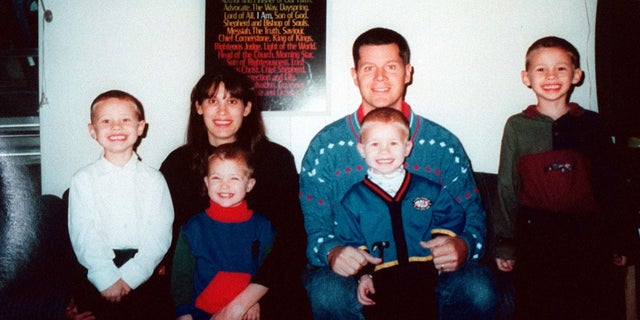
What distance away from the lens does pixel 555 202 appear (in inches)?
73.9

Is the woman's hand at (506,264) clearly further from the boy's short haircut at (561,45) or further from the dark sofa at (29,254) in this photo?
the dark sofa at (29,254)

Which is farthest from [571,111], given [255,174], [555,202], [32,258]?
[32,258]

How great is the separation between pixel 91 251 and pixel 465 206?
1.79 m

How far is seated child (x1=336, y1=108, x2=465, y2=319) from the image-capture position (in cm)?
149

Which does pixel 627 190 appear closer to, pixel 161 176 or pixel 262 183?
pixel 262 183

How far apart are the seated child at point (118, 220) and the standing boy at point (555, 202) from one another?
1789 millimetres

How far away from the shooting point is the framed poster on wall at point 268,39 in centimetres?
259

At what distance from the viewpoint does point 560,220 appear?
1769mm

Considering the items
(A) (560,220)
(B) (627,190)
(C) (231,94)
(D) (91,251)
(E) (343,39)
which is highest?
(E) (343,39)

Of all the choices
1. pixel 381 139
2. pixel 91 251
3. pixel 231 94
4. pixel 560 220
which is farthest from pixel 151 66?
pixel 560 220

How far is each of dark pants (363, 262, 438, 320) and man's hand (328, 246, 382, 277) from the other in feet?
0.23

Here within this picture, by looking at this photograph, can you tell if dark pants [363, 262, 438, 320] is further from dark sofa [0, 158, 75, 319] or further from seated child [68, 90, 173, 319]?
dark sofa [0, 158, 75, 319]

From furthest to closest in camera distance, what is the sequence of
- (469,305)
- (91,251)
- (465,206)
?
(465,206) → (91,251) → (469,305)

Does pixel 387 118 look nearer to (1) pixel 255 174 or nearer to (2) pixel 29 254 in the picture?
(1) pixel 255 174
